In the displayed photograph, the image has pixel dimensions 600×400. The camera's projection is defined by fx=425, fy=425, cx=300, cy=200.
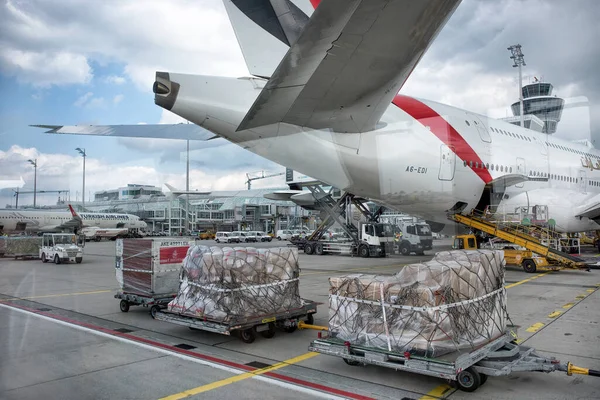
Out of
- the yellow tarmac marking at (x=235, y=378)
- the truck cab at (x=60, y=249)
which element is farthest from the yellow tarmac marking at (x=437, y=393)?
the truck cab at (x=60, y=249)

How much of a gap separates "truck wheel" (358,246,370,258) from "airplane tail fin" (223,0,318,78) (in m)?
17.8

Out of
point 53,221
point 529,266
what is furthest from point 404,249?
point 53,221

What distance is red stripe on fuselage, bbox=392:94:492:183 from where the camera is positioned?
39.5 ft

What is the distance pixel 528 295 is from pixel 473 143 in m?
5.57

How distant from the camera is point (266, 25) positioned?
7473mm

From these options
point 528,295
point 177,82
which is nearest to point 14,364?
point 177,82

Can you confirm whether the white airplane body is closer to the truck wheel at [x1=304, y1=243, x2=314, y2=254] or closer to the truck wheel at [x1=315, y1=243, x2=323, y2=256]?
the truck wheel at [x1=304, y1=243, x2=314, y2=254]

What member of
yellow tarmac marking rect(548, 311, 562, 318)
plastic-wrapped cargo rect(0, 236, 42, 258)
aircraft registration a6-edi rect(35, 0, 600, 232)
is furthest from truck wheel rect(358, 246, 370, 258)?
plastic-wrapped cargo rect(0, 236, 42, 258)

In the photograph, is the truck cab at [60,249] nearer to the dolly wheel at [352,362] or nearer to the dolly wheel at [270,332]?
the dolly wheel at [270,332]

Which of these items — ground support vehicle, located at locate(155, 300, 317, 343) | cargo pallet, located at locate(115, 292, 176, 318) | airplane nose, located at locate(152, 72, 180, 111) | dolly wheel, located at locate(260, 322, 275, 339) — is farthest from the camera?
cargo pallet, located at locate(115, 292, 176, 318)

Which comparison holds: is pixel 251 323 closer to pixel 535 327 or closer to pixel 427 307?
pixel 427 307

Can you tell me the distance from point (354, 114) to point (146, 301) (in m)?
5.71

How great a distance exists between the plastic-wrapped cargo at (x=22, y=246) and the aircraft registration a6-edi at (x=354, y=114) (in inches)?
899

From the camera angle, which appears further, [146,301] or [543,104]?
[543,104]
